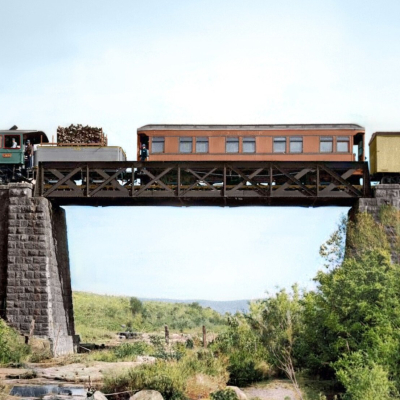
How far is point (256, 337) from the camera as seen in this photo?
2844 centimetres

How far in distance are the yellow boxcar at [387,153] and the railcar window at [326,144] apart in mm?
1956

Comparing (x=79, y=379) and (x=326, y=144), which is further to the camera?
(x=326, y=144)

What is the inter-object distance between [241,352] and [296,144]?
1018 cm

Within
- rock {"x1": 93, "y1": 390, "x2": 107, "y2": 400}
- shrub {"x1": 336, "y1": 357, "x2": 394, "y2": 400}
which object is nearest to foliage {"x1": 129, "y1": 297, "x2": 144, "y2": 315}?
rock {"x1": 93, "y1": 390, "x2": 107, "y2": 400}

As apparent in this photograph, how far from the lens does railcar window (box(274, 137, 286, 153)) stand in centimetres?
3253

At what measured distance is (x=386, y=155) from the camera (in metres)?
31.7

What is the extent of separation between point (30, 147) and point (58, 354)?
9.67 meters

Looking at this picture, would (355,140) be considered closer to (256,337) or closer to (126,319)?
(256,337)

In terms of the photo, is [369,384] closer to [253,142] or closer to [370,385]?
[370,385]

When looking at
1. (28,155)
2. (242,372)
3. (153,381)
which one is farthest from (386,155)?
(28,155)

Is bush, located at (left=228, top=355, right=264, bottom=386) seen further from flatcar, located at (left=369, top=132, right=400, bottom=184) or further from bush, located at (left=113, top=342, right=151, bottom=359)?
flatcar, located at (left=369, top=132, right=400, bottom=184)

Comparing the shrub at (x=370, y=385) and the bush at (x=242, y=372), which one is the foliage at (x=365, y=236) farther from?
the shrub at (x=370, y=385)

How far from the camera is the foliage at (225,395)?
68.5ft

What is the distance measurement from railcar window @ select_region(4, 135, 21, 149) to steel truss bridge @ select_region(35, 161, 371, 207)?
2.08m
